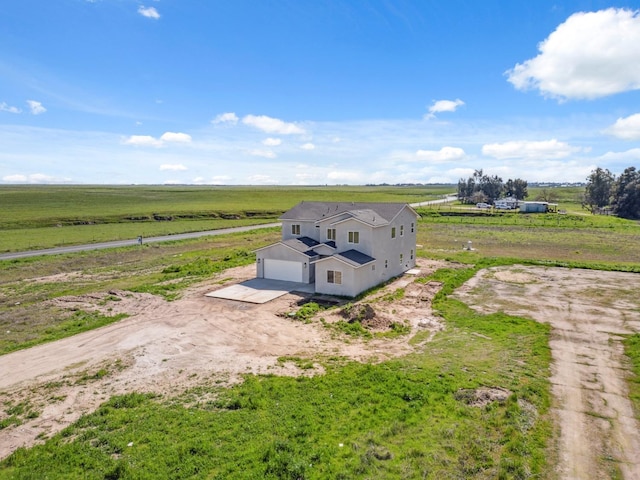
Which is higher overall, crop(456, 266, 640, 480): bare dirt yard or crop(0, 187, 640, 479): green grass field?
crop(456, 266, 640, 480): bare dirt yard

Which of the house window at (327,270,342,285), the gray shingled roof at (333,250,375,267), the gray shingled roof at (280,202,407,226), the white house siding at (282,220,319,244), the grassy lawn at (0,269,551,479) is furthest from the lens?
the white house siding at (282,220,319,244)

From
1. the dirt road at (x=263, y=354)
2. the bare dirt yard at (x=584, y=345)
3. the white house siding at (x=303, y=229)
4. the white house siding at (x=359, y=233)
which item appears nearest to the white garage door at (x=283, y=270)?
the white house siding at (x=359, y=233)

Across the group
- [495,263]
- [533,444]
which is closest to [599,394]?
[533,444]

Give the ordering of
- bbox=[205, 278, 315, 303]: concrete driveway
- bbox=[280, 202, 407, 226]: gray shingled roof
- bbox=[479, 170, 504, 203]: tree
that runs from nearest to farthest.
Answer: bbox=[205, 278, 315, 303]: concrete driveway, bbox=[280, 202, 407, 226]: gray shingled roof, bbox=[479, 170, 504, 203]: tree

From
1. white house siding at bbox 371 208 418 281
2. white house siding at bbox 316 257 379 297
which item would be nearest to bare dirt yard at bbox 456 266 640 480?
white house siding at bbox 371 208 418 281

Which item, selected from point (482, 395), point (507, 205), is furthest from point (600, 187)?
point (482, 395)

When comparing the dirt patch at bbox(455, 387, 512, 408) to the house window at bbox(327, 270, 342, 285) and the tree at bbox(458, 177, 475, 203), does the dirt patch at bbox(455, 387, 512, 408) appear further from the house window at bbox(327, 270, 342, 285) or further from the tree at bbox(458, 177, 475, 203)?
the tree at bbox(458, 177, 475, 203)

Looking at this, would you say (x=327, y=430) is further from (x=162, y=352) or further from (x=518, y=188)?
(x=518, y=188)
